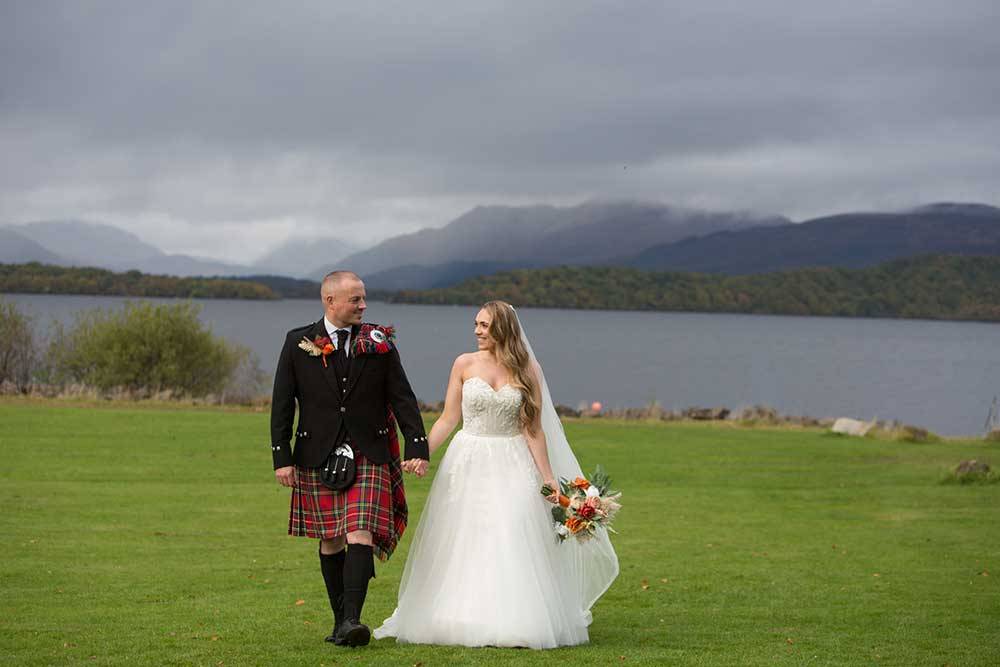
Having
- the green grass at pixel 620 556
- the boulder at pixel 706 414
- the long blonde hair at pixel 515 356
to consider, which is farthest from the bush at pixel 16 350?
the long blonde hair at pixel 515 356

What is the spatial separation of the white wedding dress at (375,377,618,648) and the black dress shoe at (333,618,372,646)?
600 mm

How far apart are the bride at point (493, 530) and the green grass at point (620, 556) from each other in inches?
12.7

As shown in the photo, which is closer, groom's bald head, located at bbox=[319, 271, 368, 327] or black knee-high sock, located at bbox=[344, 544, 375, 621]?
black knee-high sock, located at bbox=[344, 544, 375, 621]

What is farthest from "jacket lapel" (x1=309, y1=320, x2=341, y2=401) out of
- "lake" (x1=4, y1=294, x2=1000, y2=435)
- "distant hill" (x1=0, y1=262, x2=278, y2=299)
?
"distant hill" (x1=0, y1=262, x2=278, y2=299)

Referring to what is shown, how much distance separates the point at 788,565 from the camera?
46.9ft

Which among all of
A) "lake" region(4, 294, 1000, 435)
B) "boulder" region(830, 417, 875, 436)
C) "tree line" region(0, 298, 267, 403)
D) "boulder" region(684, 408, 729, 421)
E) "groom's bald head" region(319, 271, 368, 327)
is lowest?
"lake" region(4, 294, 1000, 435)

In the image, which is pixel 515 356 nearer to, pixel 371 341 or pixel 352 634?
pixel 371 341

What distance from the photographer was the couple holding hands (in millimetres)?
8062

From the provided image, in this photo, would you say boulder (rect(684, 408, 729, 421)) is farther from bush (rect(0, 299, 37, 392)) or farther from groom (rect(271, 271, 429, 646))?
groom (rect(271, 271, 429, 646))

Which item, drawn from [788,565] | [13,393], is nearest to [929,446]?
[788,565]

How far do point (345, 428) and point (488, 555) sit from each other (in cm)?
150

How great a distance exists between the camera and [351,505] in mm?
8008

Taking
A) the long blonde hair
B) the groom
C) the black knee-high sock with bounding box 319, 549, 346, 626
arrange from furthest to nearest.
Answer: the long blonde hair < the black knee-high sock with bounding box 319, 549, 346, 626 < the groom

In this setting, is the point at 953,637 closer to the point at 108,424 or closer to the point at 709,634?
the point at 709,634
